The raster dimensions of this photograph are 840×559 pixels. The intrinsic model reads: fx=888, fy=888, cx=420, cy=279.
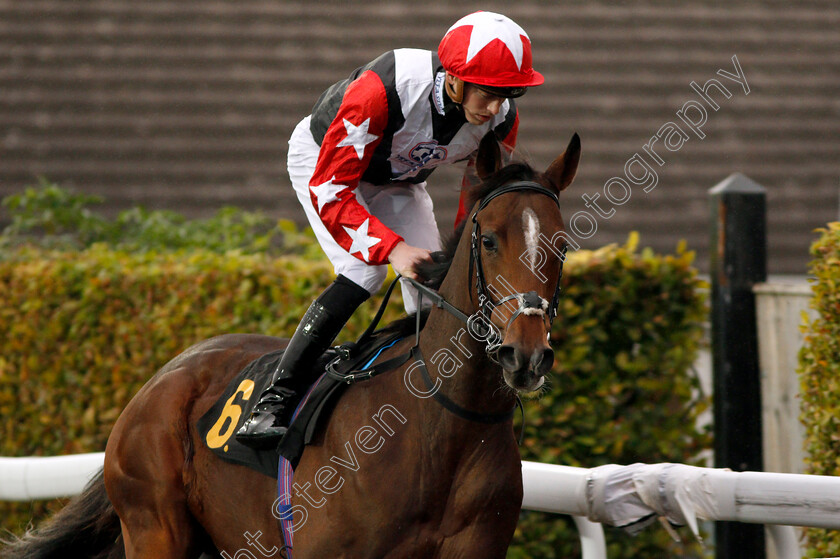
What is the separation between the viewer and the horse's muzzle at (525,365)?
228 centimetres

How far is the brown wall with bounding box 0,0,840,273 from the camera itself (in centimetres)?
785

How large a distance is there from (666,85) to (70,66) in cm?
552

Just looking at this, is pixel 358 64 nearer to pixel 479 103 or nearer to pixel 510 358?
pixel 479 103

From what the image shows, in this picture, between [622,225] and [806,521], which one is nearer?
[806,521]

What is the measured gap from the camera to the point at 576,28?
8.00 m

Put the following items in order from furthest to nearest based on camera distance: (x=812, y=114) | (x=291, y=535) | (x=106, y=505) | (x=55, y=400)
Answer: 1. (x=812, y=114)
2. (x=55, y=400)
3. (x=106, y=505)
4. (x=291, y=535)

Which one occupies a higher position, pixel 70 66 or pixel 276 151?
pixel 70 66

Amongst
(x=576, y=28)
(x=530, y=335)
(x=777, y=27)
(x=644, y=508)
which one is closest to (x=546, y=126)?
(x=576, y=28)

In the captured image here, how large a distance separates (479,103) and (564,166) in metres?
0.38

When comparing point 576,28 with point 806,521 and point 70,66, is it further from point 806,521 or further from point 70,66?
point 806,521

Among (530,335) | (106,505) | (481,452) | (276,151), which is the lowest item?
(106,505)

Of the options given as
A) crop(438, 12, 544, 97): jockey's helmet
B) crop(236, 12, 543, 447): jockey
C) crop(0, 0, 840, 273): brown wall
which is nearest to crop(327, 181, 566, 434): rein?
crop(236, 12, 543, 447): jockey

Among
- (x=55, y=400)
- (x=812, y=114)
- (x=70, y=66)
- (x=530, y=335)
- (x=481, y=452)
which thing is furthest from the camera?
(x=70, y=66)

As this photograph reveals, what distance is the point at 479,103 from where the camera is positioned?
2.92 metres
